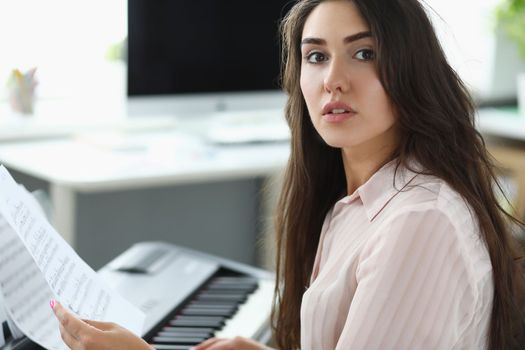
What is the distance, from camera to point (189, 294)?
1.64 metres

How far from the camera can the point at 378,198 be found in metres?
1.22

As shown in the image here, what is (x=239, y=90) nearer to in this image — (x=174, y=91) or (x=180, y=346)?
(x=174, y=91)

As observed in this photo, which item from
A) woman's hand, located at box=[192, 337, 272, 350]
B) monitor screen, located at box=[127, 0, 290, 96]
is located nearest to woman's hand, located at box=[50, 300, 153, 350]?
woman's hand, located at box=[192, 337, 272, 350]

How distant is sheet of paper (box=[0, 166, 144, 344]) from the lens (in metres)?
0.99

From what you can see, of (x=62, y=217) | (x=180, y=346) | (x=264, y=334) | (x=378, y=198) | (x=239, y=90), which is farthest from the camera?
(x=239, y=90)

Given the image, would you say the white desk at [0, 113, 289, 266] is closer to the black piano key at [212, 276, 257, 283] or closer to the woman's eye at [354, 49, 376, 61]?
the black piano key at [212, 276, 257, 283]

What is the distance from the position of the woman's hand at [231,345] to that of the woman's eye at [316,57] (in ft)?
1.50

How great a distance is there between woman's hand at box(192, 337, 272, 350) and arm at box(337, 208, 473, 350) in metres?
0.29

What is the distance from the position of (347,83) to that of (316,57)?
9 cm

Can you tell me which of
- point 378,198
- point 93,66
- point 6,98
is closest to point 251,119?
point 93,66

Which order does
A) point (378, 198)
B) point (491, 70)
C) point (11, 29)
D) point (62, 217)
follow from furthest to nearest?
point (491, 70) < point (11, 29) < point (62, 217) < point (378, 198)

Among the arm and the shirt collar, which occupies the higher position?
the shirt collar

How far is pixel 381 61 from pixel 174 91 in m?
1.78

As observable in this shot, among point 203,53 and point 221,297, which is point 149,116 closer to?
point 203,53
